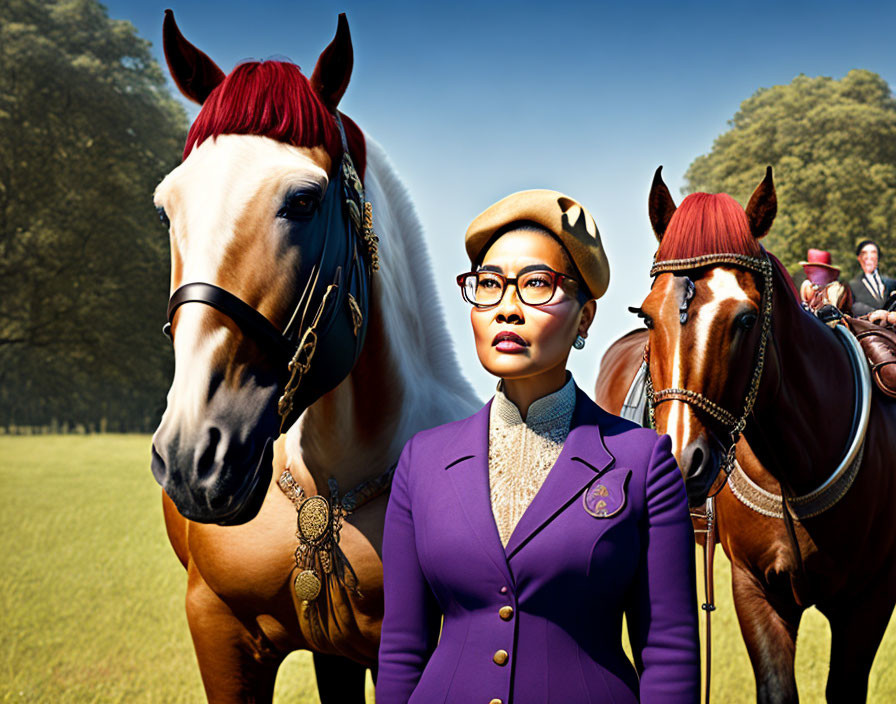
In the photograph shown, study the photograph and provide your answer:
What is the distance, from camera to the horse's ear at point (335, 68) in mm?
2352

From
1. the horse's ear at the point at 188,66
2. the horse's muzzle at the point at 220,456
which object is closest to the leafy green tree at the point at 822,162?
the horse's ear at the point at 188,66

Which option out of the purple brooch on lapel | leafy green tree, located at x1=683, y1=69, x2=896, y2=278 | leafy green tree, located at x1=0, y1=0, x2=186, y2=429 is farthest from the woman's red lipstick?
leafy green tree, located at x1=683, y1=69, x2=896, y2=278

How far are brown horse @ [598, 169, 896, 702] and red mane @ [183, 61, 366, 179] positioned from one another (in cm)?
159

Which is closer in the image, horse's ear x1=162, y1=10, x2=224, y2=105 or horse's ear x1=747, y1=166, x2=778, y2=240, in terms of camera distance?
horse's ear x1=162, y1=10, x2=224, y2=105

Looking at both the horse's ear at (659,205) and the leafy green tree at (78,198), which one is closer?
the horse's ear at (659,205)

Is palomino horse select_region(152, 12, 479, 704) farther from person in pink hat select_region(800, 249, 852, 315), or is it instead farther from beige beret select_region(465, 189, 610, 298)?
person in pink hat select_region(800, 249, 852, 315)

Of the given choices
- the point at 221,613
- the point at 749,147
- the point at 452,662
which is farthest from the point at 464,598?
the point at 749,147

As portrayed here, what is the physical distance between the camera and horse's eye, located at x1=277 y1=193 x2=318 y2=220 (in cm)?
211

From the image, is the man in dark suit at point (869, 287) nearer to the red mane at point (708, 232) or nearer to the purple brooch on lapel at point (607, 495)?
the red mane at point (708, 232)

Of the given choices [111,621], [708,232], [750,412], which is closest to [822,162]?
[111,621]

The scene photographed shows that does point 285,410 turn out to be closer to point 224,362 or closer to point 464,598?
point 224,362

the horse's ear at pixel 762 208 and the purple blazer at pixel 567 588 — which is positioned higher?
the horse's ear at pixel 762 208

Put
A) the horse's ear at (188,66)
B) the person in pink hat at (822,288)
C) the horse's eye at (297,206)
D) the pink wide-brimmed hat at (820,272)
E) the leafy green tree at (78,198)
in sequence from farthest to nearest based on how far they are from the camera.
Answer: the leafy green tree at (78,198) < the pink wide-brimmed hat at (820,272) < the person in pink hat at (822,288) < the horse's ear at (188,66) < the horse's eye at (297,206)

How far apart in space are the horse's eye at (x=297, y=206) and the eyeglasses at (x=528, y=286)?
1.88 ft
